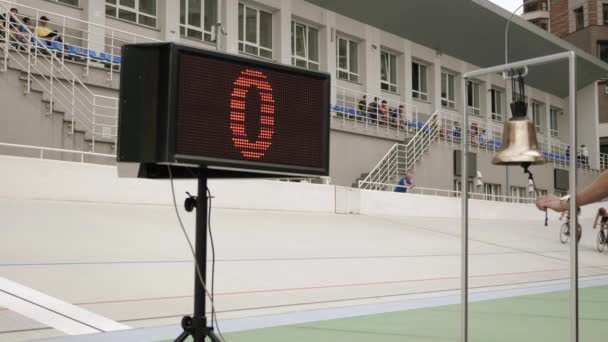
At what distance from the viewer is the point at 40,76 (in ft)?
46.6

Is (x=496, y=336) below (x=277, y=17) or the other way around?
below

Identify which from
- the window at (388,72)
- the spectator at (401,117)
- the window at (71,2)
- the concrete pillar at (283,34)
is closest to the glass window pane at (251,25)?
the concrete pillar at (283,34)

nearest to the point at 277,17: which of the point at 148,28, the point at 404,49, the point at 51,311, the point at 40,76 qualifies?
the point at 148,28

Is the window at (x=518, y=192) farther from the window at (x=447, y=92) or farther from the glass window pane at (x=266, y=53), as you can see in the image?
the glass window pane at (x=266, y=53)

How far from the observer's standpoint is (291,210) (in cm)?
1658

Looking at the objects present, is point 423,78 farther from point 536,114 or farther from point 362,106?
point 536,114

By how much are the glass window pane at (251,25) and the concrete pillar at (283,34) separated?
0.81 meters

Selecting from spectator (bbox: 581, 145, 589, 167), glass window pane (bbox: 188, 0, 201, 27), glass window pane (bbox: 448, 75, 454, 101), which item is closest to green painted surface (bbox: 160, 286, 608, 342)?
glass window pane (bbox: 188, 0, 201, 27)

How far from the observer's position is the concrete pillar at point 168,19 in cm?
2000

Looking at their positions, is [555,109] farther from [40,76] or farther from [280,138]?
[280,138]

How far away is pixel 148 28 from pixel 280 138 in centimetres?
1732

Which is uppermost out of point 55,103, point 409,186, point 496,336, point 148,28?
point 148,28

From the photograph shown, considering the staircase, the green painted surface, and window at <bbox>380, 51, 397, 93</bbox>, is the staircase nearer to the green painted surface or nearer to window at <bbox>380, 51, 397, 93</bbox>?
window at <bbox>380, 51, 397, 93</bbox>

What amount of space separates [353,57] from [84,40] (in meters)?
12.9
